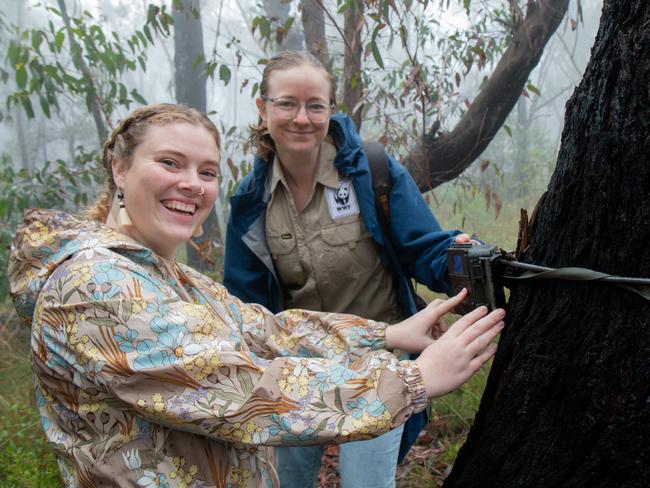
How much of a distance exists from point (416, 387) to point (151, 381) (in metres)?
0.49

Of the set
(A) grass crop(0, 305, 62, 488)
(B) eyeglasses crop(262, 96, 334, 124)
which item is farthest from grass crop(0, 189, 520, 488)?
(B) eyeglasses crop(262, 96, 334, 124)

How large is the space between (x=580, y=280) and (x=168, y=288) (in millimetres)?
821

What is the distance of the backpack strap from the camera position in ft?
6.39

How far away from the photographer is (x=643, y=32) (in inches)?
39.5

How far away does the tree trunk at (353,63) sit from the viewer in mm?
3855

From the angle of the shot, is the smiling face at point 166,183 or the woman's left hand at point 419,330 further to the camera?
the woman's left hand at point 419,330

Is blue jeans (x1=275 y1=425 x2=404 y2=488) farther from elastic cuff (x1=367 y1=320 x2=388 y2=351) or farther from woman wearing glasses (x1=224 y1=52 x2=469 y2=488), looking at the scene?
elastic cuff (x1=367 y1=320 x2=388 y2=351)

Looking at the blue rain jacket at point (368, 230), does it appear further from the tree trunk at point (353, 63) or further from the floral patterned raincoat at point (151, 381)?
the tree trunk at point (353, 63)

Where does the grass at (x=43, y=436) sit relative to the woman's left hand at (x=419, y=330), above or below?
below

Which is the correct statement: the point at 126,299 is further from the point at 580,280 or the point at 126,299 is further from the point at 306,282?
the point at 306,282

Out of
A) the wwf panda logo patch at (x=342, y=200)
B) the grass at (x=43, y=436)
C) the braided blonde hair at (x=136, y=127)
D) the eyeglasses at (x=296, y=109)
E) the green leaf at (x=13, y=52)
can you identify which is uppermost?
the green leaf at (x=13, y=52)

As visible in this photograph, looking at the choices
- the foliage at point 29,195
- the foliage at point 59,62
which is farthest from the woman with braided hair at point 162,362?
the foliage at point 29,195

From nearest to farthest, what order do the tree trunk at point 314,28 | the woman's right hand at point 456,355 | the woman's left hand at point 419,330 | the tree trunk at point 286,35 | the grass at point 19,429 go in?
the woman's right hand at point 456,355 < the woman's left hand at point 419,330 < the grass at point 19,429 < the tree trunk at point 314,28 < the tree trunk at point 286,35

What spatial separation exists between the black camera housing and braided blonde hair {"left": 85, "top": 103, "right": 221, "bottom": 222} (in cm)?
68
